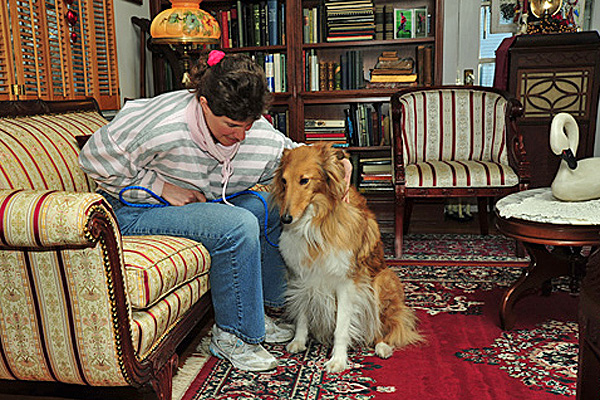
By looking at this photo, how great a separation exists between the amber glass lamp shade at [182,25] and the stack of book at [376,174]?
1629 mm

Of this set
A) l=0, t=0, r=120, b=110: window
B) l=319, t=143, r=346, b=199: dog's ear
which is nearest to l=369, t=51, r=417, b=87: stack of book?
l=0, t=0, r=120, b=110: window

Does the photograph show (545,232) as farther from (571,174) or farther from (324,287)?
(324,287)

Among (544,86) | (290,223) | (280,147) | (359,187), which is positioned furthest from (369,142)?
(290,223)

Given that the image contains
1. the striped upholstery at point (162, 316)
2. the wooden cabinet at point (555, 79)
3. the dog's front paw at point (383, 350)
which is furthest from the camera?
the wooden cabinet at point (555, 79)

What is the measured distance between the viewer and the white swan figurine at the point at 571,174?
7.10 feet

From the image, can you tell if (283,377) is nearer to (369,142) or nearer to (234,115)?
(234,115)

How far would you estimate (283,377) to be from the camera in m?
1.86

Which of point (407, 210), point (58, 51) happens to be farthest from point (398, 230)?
point (58, 51)

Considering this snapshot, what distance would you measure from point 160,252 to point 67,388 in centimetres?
45

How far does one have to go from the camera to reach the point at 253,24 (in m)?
4.25

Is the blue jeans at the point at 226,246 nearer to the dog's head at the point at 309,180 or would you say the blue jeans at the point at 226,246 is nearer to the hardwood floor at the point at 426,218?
the dog's head at the point at 309,180

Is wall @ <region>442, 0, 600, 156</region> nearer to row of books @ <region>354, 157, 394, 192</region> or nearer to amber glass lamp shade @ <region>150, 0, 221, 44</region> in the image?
row of books @ <region>354, 157, 394, 192</region>

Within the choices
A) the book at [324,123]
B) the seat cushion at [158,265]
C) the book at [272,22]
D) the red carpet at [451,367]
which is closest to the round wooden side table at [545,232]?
the red carpet at [451,367]

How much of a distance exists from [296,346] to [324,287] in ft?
0.87
